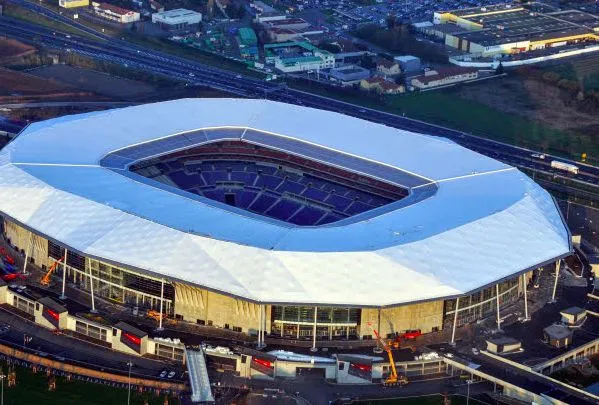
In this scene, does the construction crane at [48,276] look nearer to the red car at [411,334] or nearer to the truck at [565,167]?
the red car at [411,334]

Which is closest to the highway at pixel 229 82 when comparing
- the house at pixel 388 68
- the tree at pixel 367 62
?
the house at pixel 388 68

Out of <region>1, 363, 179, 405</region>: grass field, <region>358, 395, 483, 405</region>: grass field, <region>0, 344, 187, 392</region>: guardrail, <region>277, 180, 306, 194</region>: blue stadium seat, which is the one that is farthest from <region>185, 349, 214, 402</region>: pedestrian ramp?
<region>277, 180, 306, 194</region>: blue stadium seat

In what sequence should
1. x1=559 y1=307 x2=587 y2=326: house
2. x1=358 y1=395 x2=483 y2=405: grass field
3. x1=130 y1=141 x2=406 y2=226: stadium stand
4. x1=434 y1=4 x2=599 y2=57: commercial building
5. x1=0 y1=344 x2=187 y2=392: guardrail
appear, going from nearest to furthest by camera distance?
x1=358 y1=395 x2=483 y2=405: grass field → x1=0 y1=344 x2=187 y2=392: guardrail → x1=559 y1=307 x2=587 y2=326: house → x1=130 y1=141 x2=406 y2=226: stadium stand → x1=434 y1=4 x2=599 y2=57: commercial building

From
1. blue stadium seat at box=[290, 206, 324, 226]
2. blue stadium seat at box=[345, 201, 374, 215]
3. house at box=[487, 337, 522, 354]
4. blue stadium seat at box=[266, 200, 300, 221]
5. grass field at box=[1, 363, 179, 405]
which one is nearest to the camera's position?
grass field at box=[1, 363, 179, 405]

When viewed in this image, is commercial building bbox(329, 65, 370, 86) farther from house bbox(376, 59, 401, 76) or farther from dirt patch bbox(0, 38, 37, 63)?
dirt patch bbox(0, 38, 37, 63)

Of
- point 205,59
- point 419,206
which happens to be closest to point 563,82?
point 205,59
